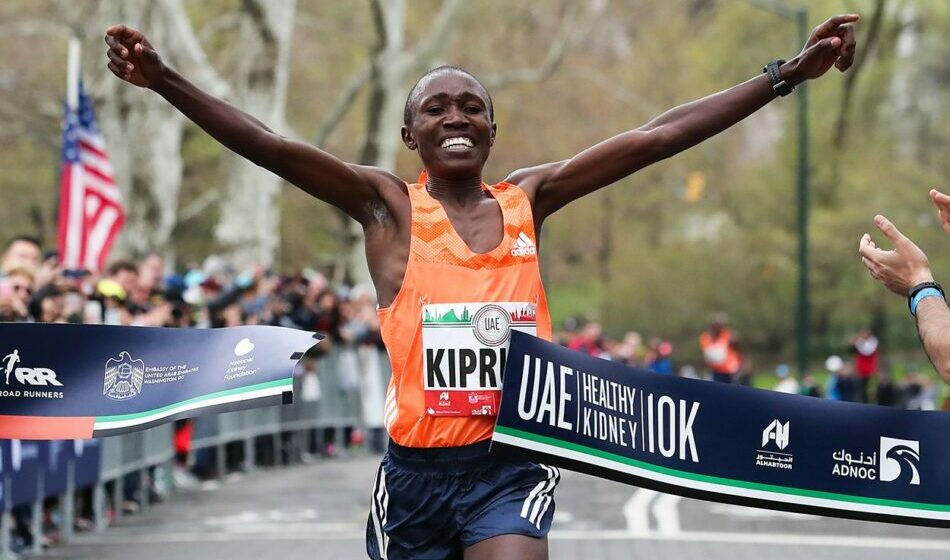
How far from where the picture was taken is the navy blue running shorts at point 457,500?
515 centimetres

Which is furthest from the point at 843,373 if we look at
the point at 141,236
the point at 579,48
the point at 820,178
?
the point at 579,48

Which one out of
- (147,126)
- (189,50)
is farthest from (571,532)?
(147,126)

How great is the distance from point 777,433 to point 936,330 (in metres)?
0.64

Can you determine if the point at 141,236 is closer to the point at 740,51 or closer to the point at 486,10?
the point at 486,10

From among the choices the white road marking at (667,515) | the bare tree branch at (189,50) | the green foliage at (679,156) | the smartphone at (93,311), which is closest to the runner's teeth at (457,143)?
the white road marking at (667,515)

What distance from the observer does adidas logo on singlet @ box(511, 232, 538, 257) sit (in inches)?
211

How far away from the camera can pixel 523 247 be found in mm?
5371

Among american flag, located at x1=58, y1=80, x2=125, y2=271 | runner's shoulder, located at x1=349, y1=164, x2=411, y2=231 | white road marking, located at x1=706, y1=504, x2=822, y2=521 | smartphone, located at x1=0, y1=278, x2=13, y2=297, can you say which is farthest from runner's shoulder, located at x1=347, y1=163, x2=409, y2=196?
american flag, located at x1=58, y1=80, x2=125, y2=271

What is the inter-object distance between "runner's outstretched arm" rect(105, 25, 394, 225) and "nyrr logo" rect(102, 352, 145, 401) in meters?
0.85

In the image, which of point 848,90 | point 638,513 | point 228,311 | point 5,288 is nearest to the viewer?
point 5,288

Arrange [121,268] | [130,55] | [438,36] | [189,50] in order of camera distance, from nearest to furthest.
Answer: [130,55]
[121,268]
[189,50]
[438,36]

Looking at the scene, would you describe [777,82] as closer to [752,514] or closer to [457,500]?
[457,500]

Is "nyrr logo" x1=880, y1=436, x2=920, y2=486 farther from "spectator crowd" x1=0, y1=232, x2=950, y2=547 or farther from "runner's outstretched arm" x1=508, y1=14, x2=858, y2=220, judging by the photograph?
"spectator crowd" x1=0, y1=232, x2=950, y2=547

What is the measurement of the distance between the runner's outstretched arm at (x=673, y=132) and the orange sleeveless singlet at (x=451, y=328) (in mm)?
329
